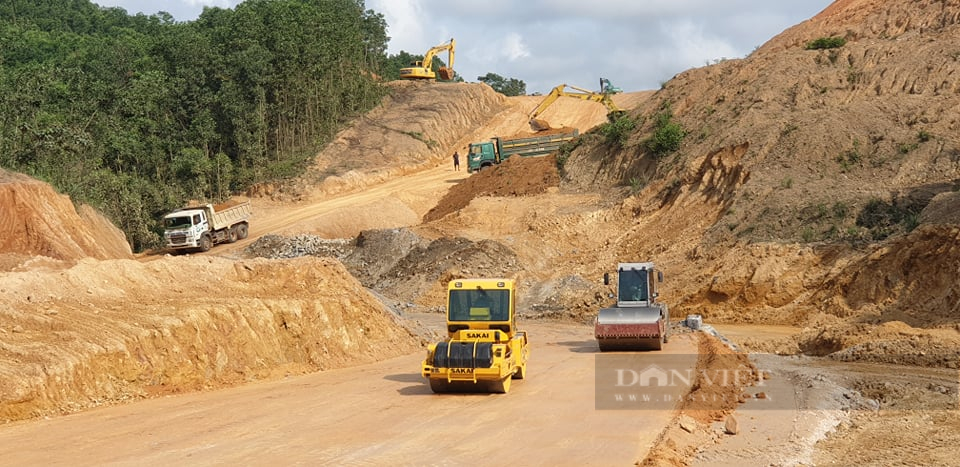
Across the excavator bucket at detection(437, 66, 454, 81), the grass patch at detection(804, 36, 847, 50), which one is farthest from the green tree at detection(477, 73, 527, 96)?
the grass patch at detection(804, 36, 847, 50)

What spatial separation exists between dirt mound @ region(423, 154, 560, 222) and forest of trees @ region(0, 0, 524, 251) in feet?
47.7

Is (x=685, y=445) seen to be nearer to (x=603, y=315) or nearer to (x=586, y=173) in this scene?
(x=603, y=315)

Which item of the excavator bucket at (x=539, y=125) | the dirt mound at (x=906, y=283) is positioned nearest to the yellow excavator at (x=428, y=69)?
Result: the excavator bucket at (x=539, y=125)

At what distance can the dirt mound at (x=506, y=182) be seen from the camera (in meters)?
55.4

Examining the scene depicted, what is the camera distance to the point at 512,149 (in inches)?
2464

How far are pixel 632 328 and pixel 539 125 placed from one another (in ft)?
180

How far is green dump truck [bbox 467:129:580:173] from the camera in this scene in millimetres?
62125

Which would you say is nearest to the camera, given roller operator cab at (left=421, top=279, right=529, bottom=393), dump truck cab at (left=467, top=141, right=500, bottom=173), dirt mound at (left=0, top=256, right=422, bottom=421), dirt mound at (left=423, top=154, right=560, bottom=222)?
dirt mound at (left=0, top=256, right=422, bottom=421)

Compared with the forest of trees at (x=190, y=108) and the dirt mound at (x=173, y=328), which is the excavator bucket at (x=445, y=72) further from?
the dirt mound at (x=173, y=328)

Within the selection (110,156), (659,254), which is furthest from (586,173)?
(110,156)

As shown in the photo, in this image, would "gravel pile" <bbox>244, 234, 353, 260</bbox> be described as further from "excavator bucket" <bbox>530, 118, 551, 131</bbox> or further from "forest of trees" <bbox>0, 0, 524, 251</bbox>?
"excavator bucket" <bbox>530, 118, 551, 131</bbox>

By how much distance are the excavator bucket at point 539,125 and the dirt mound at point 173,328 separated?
50.1 metres

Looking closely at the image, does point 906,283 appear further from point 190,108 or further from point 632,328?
point 190,108

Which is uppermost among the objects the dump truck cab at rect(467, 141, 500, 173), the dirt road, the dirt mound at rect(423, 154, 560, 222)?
the dump truck cab at rect(467, 141, 500, 173)
